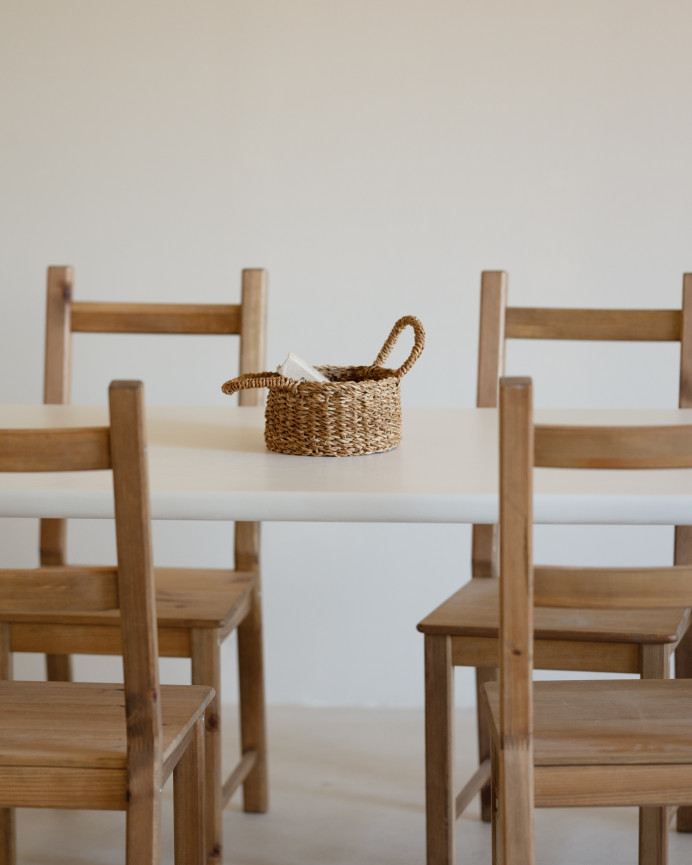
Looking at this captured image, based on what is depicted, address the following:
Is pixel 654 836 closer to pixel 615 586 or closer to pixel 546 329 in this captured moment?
pixel 615 586

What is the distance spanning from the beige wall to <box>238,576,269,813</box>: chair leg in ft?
2.10

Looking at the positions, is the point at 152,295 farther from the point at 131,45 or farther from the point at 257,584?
the point at 257,584

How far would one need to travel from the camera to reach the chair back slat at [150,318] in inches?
78.5

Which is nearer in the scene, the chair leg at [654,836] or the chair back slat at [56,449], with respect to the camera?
the chair back slat at [56,449]

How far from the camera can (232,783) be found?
6.26ft

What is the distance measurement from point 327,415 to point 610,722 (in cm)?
50

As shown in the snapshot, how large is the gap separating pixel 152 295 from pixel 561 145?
100 cm

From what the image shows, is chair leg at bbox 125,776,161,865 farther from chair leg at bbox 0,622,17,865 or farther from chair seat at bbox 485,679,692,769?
chair leg at bbox 0,622,17,865

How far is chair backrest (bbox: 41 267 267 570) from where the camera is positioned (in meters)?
1.95

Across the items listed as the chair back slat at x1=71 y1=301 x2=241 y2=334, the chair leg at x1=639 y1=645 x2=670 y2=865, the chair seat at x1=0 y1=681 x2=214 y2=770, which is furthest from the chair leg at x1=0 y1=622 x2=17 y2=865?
the chair leg at x1=639 y1=645 x2=670 y2=865

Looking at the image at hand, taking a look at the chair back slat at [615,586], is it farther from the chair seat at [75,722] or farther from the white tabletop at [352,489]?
the chair seat at [75,722]

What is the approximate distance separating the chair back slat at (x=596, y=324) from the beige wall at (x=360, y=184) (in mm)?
530

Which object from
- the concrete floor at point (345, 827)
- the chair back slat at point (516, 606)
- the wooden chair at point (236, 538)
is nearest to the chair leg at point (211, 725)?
the wooden chair at point (236, 538)

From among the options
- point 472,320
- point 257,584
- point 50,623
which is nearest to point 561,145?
point 472,320
